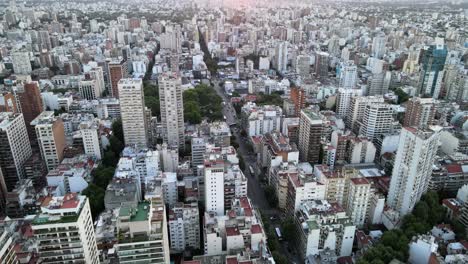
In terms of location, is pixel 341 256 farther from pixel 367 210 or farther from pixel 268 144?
pixel 268 144

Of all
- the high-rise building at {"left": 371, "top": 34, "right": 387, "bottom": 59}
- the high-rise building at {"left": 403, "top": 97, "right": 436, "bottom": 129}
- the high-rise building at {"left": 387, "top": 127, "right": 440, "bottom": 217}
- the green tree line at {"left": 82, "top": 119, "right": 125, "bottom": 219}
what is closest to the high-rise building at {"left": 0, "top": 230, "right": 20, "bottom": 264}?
the green tree line at {"left": 82, "top": 119, "right": 125, "bottom": 219}

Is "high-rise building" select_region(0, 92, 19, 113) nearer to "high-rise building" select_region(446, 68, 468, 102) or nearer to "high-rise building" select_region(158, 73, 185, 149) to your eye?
"high-rise building" select_region(158, 73, 185, 149)

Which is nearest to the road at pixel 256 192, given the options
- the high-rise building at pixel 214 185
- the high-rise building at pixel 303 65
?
the high-rise building at pixel 214 185

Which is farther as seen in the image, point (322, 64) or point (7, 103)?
point (322, 64)

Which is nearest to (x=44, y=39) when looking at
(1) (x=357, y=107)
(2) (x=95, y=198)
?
(2) (x=95, y=198)

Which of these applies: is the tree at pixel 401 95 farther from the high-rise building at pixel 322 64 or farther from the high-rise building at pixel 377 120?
the high-rise building at pixel 377 120

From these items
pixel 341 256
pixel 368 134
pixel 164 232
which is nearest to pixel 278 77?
pixel 368 134

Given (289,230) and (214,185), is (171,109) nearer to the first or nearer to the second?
(214,185)

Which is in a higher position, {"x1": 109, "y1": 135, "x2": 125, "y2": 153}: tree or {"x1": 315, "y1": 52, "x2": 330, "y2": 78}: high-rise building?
{"x1": 315, "y1": 52, "x2": 330, "y2": 78}: high-rise building
